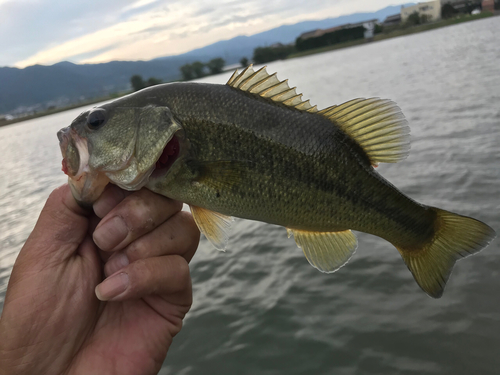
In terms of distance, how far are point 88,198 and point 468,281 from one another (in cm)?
583

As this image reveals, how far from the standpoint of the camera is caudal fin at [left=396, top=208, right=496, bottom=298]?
2.66m

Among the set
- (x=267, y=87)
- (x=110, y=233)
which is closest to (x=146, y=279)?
(x=110, y=233)

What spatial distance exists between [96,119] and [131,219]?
78 centimetres

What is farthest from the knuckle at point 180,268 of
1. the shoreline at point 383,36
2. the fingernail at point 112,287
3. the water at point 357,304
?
the shoreline at point 383,36

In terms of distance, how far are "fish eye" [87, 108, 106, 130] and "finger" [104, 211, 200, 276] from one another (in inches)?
34.0

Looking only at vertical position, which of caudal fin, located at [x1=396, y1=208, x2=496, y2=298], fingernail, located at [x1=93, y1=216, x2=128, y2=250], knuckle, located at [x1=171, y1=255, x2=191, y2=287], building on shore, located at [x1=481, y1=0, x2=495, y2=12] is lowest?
caudal fin, located at [x1=396, y1=208, x2=496, y2=298]

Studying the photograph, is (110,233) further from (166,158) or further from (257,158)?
(257,158)

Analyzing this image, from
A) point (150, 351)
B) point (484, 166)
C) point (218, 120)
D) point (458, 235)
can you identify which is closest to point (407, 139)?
point (458, 235)

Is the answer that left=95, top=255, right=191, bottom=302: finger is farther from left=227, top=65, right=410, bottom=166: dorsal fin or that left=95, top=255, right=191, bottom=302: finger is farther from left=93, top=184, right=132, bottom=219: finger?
left=227, top=65, right=410, bottom=166: dorsal fin

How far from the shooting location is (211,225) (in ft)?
8.66

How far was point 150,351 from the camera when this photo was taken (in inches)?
105

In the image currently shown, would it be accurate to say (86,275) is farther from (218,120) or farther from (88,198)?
(218,120)

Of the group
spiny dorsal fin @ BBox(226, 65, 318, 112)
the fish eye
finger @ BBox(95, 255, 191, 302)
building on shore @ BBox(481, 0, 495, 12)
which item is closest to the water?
finger @ BBox(95, 255, 191, 302)

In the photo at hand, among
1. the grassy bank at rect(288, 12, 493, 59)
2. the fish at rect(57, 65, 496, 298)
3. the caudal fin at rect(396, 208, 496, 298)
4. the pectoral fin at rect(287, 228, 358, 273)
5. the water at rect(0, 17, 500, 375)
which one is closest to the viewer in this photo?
the fish at rect(57, 65, 496, 298)
